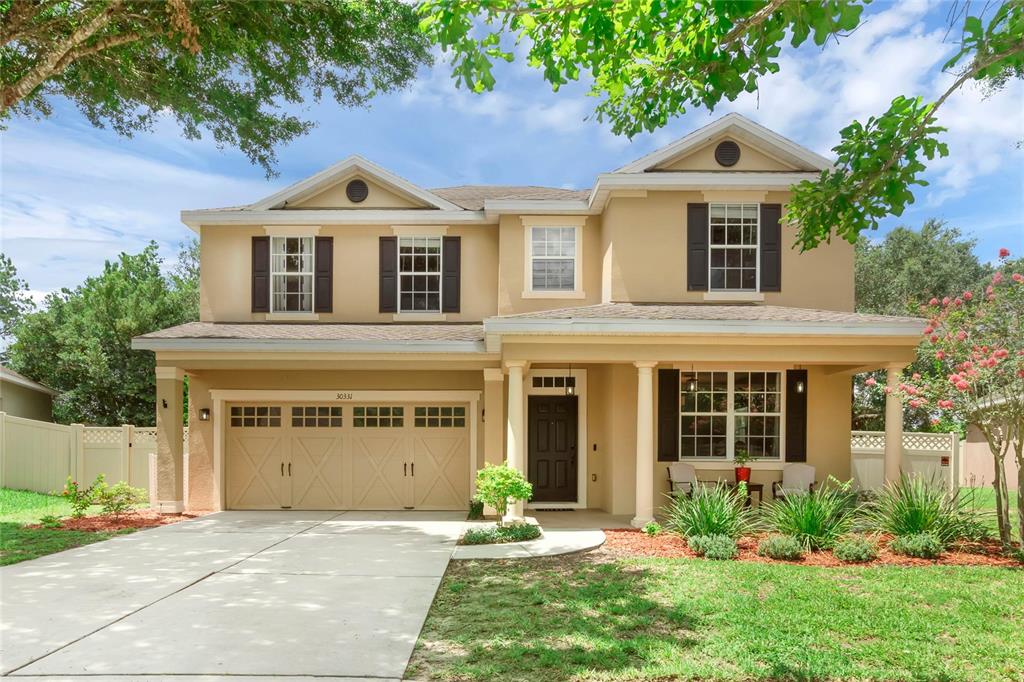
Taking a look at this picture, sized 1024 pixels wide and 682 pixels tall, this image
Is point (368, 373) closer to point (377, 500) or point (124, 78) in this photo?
point (377, 500)

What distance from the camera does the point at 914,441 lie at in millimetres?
17766

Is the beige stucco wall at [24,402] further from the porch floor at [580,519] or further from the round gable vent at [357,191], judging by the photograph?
the porch floor at [580,519]

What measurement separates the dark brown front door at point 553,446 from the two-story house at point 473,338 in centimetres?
4

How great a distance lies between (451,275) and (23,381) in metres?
16.8

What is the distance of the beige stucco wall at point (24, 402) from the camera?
2188 centimetres

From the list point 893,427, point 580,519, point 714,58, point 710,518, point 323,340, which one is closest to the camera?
point 714,58

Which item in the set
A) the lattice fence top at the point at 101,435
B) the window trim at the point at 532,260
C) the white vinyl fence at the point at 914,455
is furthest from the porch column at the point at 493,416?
the lattice fence top at the point at 101,435

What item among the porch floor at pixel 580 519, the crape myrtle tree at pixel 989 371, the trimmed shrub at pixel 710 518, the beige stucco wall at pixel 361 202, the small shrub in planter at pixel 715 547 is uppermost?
the beige stucco wall at pixel 361 202

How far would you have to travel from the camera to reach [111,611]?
6297 millimetres

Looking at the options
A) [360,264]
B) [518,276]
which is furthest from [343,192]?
[518,276]

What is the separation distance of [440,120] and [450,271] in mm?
3460

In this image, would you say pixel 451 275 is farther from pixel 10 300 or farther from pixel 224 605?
pixel 10 300

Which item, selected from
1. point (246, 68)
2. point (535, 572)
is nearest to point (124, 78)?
point (246, 68)

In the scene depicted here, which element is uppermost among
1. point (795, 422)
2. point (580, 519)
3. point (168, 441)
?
point (795, 422)
